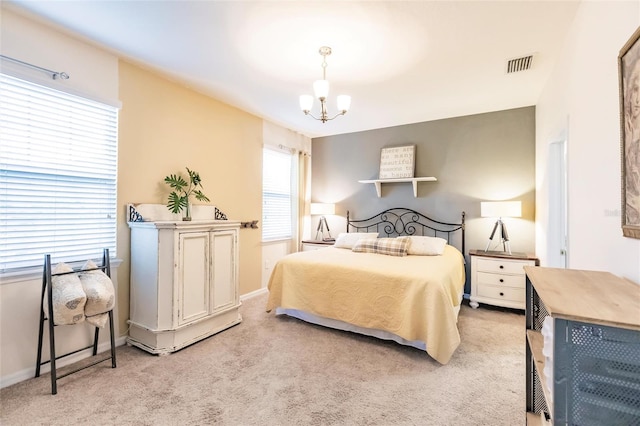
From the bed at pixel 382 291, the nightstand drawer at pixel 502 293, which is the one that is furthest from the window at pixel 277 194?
the nightstand drawer at pixel 502 293

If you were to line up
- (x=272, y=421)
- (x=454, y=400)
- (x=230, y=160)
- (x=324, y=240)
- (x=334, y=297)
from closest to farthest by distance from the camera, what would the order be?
(x=272, y=421) < (x=454, y=400) < (x=334, y=297) < (x=230, y=160) < (x=324, y=240)

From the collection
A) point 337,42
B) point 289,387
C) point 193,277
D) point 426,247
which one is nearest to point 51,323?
point 193,277

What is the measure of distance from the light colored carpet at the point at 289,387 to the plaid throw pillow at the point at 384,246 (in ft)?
3.71

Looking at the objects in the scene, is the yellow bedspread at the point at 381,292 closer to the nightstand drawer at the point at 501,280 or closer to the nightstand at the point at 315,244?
the nightstand drawer at the point at 501,280

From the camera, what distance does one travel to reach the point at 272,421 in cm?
167

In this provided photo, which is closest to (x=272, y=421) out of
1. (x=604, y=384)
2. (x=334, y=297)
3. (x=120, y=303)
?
(x=334, y=297)

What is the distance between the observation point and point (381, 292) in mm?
2576

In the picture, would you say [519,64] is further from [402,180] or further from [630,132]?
[402,180]

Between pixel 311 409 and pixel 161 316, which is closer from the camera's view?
pixel 311 409

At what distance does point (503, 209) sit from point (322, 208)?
261 centimetres

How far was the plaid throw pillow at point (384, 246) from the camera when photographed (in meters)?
3.46

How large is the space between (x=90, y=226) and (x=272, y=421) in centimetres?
216

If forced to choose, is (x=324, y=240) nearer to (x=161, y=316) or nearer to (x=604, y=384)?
(x=161, y=316)

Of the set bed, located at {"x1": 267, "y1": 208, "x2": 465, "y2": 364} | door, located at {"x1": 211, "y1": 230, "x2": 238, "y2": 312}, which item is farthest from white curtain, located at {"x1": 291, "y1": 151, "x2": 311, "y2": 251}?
door, located at {"x1": 211, "y1": 230, "x2": 238, "y2": 312}
